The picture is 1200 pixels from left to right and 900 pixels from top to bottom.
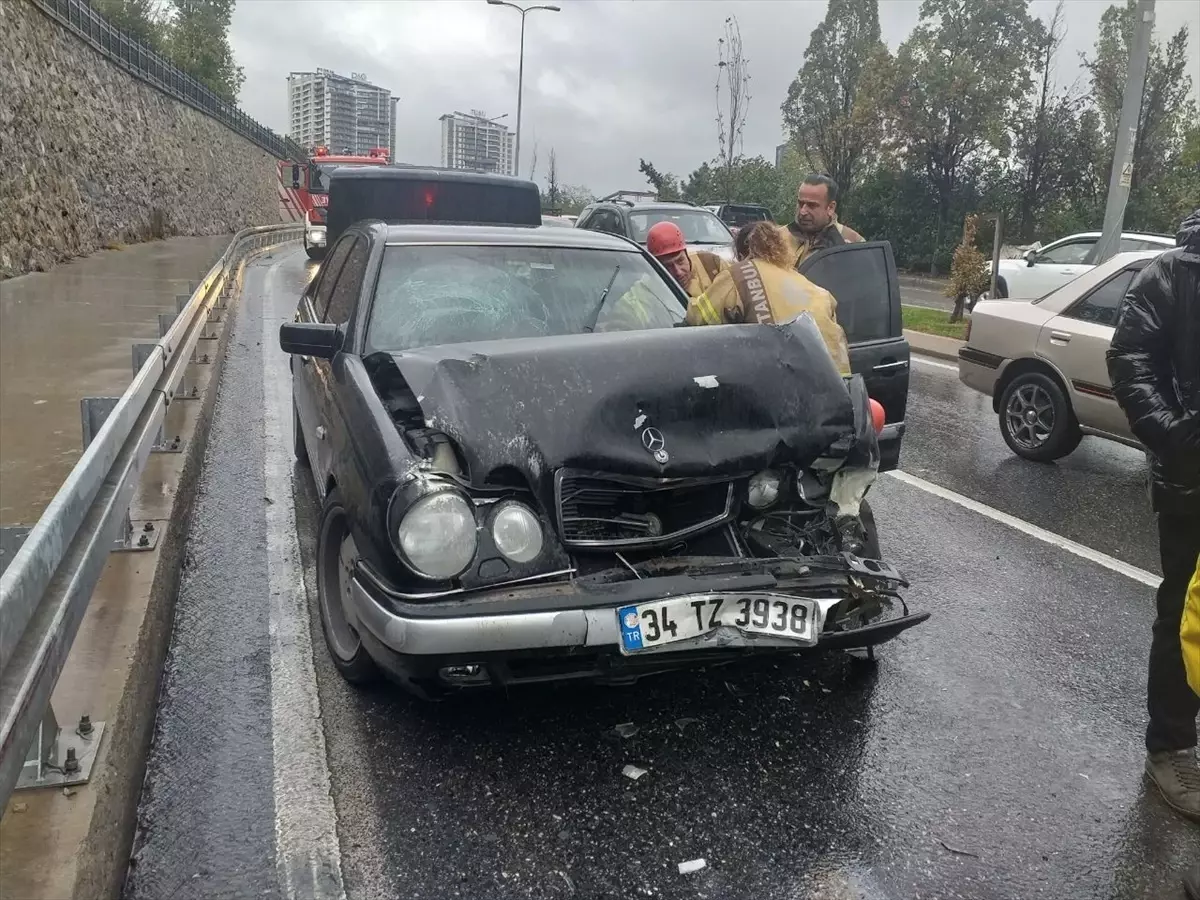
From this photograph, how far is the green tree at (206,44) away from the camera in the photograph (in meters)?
52.1

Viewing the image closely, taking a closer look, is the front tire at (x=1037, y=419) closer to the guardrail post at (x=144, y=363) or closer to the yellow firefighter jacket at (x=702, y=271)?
the yellow firefighter jacket at (x=702, y=271)

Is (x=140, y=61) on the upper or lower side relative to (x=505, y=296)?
upper

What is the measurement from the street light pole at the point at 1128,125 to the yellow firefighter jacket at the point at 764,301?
951 centimetres

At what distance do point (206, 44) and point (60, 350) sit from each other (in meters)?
53.0

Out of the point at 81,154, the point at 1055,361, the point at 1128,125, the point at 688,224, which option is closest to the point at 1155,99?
the point at 1128,125

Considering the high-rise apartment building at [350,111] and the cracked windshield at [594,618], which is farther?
the high-rise apartment building at [350,111]

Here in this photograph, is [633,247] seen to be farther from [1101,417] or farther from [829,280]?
[1101,417]

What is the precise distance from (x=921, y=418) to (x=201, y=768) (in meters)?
7.42

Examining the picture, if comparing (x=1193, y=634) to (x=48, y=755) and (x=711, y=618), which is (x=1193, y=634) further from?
(x=48, y=755)

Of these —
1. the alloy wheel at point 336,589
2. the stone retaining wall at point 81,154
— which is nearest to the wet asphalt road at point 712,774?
the alloy wheel at point 336,589

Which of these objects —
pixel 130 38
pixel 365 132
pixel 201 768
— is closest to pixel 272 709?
pixel 201 768

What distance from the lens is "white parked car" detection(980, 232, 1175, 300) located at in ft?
54.4

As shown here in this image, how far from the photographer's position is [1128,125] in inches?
474

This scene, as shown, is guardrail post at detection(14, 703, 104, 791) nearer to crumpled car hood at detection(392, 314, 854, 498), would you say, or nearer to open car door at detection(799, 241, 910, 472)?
crumpled car hood at detection(392, 314, 854, 498)
